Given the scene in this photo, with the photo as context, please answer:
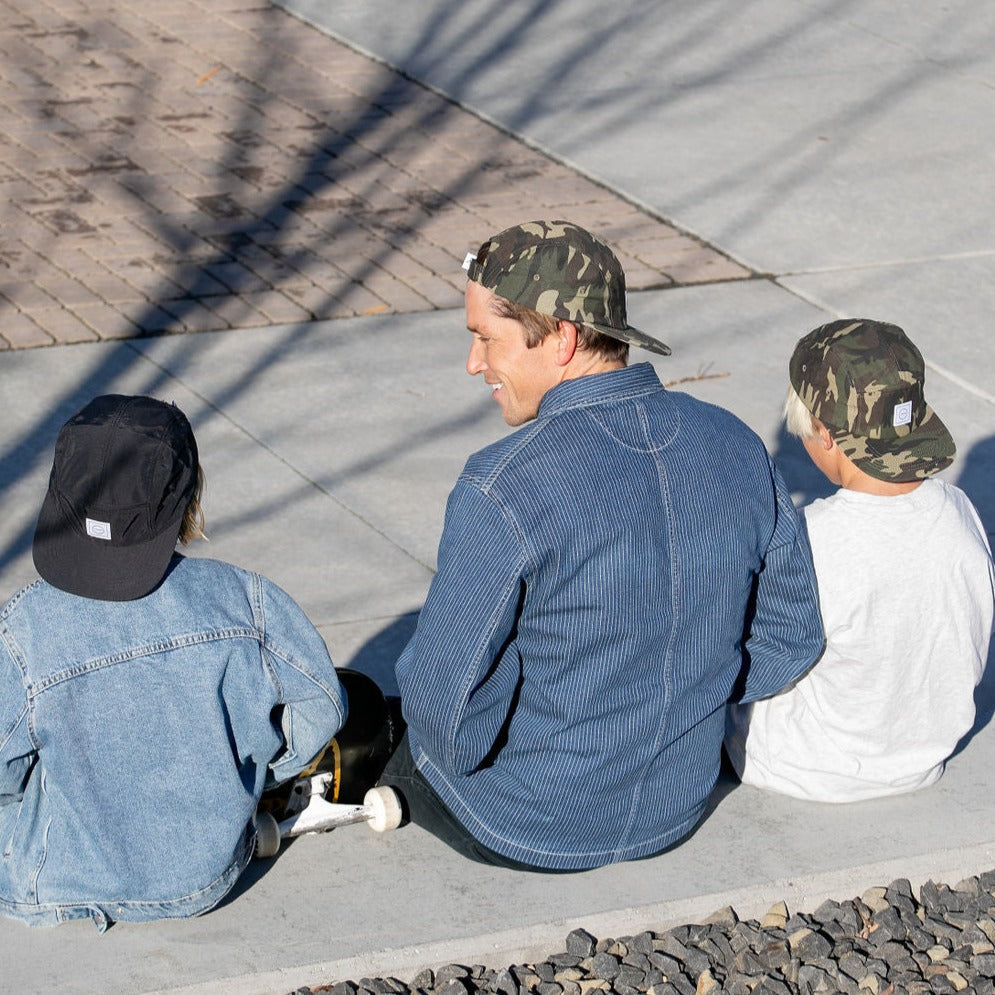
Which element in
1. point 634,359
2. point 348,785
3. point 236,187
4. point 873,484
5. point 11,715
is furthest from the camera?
point 236,187

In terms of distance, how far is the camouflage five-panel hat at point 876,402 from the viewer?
10.7 ft

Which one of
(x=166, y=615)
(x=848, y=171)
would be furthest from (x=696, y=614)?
(x=848, y=171)

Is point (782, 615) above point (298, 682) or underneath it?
above

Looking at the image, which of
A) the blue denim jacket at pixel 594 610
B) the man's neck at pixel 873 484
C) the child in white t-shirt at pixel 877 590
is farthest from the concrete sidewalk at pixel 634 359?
the man's neck at pixel 873 484

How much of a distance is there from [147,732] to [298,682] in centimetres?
28

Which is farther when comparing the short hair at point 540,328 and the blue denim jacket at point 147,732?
the short hair at point 540,328

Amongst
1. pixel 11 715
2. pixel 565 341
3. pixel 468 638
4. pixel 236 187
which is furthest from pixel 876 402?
pixel 236 187

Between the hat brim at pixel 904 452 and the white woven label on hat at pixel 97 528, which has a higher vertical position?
the hat brim at pixel 904 452

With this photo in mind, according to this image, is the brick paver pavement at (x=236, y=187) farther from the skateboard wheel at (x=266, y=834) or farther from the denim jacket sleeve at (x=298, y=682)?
the denim jacket sleeve at (x=298, y=682)

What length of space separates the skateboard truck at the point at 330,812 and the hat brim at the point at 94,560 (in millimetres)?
776

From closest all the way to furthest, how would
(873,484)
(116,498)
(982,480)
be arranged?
(116,498)
(873,484)
(982,480)

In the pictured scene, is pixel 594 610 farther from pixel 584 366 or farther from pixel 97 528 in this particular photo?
pixel 97 528

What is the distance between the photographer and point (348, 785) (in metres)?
3.53

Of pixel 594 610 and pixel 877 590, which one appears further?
pixel 877 590
